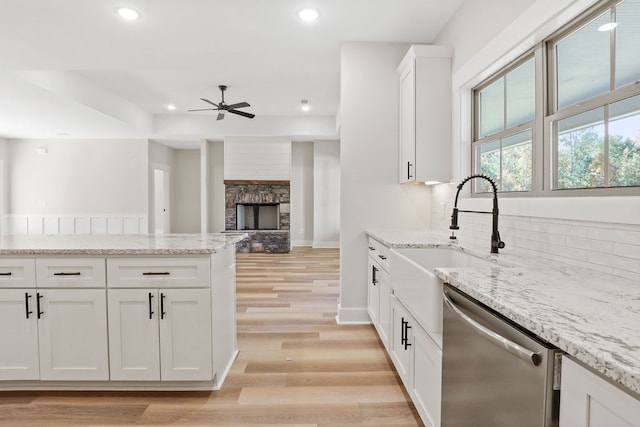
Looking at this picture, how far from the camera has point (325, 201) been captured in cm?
803

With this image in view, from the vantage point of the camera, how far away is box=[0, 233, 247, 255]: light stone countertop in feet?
6.44

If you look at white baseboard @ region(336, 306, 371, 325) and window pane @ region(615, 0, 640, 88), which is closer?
window pane @ region(615, 0, 640, 88)

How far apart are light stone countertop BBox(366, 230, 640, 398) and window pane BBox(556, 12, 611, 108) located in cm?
86

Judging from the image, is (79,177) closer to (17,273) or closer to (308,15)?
(17,273)

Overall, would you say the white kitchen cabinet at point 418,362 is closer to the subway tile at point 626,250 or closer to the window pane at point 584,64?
the subway tile at point 626,250

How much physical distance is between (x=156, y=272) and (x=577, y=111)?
93.6 inches

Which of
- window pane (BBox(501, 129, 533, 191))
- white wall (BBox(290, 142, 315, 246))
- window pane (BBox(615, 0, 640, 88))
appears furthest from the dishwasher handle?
white wall (BBox(290, 142, 315, 246))

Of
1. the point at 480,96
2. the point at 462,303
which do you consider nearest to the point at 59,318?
the point at 462,303

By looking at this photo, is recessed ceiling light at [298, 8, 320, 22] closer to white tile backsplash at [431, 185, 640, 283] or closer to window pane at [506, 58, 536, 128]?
window pane at [506, 58, 536, 128]

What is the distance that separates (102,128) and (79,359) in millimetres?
5703

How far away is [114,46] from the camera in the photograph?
3381mm

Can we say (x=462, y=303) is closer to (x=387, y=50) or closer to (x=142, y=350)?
(x=142, y=350)

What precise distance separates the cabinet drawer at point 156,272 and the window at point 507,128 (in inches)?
80.6

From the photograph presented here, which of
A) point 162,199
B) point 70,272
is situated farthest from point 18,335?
point 162,199
